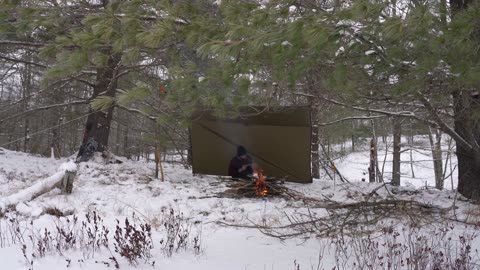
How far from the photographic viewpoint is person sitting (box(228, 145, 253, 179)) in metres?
9.14

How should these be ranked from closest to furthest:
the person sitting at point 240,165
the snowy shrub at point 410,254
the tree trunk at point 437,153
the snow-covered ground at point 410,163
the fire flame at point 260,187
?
the snowy shrub at point 410,254 < the fire flame at point 260,187 < the person sitting at point 240,165 < the tree trunk at point 437,153 < the snow-covered ground at point 410,163

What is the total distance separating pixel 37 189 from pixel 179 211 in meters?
2.48

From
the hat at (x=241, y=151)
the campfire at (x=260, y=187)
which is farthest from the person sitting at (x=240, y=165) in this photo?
the campfire at (x=260, y=187)

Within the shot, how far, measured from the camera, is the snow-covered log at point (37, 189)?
5934 mm

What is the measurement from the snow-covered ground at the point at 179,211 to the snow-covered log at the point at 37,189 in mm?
131

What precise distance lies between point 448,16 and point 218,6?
2.02m

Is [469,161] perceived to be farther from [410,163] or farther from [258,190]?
[410,163]

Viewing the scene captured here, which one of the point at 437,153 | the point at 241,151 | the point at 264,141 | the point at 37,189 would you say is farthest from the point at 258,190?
the point at 437,153

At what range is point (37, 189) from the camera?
666 centimetres

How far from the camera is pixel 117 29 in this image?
3.97 m

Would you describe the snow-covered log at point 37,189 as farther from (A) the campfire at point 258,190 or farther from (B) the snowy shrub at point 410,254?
(B) the snowy shrub at point 410,254

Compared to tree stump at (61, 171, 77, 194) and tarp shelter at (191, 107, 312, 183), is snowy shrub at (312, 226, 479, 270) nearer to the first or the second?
tarp shelter at (191, 107, 312, 183)

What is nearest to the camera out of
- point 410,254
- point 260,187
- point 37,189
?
point 410,254

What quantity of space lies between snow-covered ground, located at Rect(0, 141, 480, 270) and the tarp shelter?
44 cm
